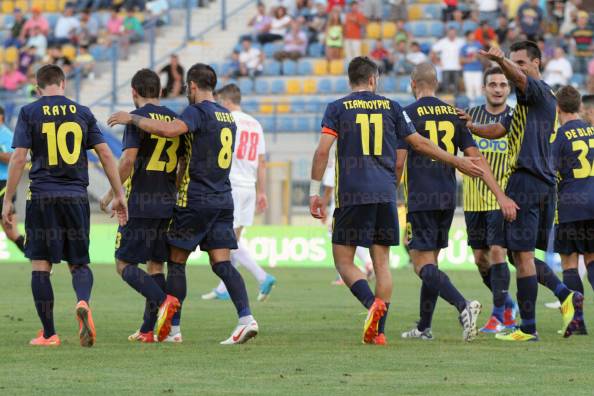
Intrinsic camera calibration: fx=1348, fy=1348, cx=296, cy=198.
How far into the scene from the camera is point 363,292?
419 inches

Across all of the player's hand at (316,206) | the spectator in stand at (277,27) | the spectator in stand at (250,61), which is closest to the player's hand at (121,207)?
the player's hand at (316,206)

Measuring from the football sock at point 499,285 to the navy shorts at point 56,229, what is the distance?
367 centimetres

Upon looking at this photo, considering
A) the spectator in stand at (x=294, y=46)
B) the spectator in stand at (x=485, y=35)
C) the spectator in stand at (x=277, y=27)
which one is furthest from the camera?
the spectator in stand at (x=277, y=27)

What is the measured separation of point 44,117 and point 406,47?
60.7 feet

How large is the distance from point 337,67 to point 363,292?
742 inches

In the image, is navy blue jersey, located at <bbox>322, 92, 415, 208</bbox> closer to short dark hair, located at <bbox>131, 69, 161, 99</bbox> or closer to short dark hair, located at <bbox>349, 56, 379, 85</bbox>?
short dark hair, located at <bbox>349, 56, 379, 85</bbox>

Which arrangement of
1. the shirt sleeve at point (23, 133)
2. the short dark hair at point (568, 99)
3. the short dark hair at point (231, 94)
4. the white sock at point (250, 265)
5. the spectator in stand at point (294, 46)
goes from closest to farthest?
the shirt sleeve at point (23, 133) < the short dark hair at point (568, 99) < the short dark hair at point (231, 94) < the white sock at point (250, 265) < the spectator in stand at point (294, 46)

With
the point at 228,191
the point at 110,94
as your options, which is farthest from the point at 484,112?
the point at 110,94

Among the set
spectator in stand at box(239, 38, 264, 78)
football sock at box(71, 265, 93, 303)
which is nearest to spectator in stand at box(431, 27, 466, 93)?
spectator in stand at box(239, 38, 264, 78)

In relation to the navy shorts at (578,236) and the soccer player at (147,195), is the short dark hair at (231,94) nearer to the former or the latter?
the soccer player at (147,195)

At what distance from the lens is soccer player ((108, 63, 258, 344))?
420 inches

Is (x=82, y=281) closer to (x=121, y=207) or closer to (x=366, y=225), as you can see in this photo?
(x=121, y=207)

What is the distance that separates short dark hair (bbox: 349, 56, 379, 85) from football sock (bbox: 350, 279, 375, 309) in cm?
160

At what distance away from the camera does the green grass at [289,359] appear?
26.9 ft
